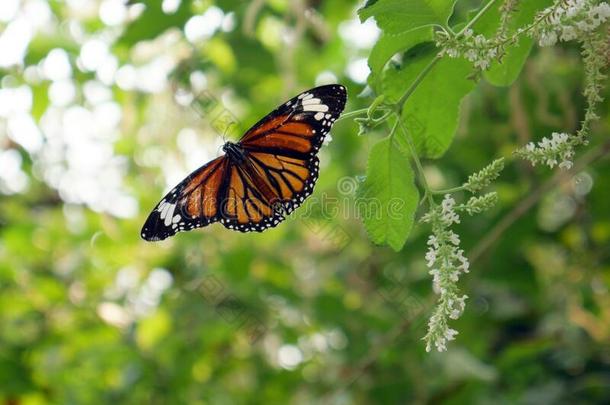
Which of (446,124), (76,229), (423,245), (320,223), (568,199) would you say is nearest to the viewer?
(446,124)

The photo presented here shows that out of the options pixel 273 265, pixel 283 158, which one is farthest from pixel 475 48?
pixel 273 265

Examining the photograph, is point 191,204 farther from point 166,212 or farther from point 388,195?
point 388,195

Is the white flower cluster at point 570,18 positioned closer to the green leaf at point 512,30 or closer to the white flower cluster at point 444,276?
the green leaf at point 512,30

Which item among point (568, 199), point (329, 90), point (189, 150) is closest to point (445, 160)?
point (568, 199)

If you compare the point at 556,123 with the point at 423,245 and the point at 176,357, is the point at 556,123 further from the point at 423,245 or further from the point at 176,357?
the point at 176,357

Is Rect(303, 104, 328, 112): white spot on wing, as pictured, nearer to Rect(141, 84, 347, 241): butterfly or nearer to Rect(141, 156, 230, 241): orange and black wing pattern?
Rect(141, 84, 347, 241): butterfly

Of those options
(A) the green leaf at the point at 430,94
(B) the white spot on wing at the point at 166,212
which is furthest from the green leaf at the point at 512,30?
(B) the white spot on wing at the point at 166,212
